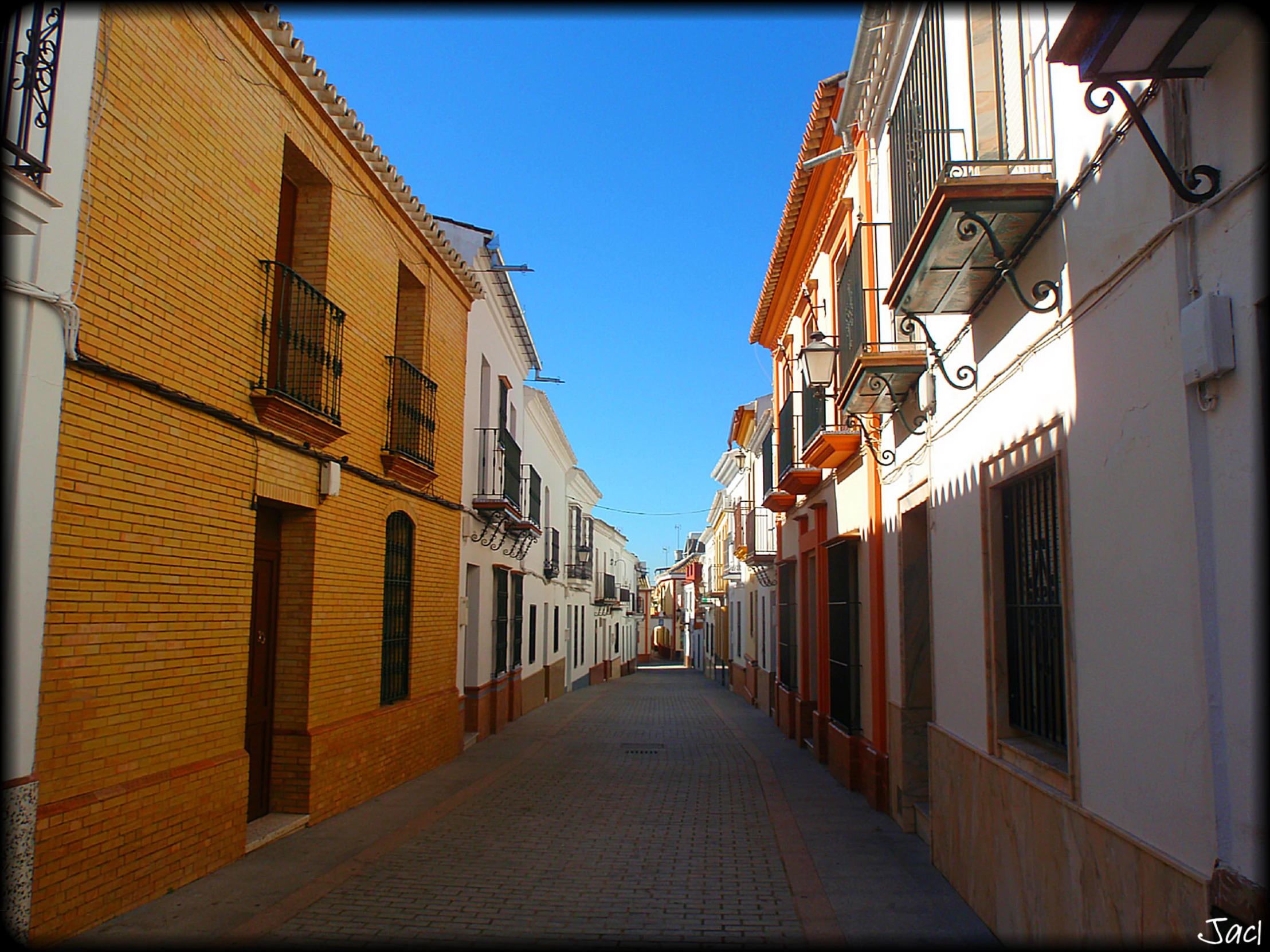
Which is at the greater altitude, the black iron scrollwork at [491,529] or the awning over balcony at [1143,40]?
the awning over balcony at [1143,40]

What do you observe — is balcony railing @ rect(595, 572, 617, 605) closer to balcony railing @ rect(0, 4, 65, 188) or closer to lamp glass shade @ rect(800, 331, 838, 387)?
lamp glass shade @ rect(800, 331, 838, 387)

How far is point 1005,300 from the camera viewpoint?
514 cm

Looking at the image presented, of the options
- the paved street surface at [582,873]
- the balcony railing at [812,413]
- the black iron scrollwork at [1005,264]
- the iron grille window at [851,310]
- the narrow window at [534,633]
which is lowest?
the paved street surface at [582,873]

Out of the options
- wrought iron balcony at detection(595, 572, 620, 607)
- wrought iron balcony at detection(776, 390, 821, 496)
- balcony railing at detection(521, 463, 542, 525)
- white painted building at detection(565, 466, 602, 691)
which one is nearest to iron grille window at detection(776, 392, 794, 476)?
wrought iron balcony at detection(776, 390, 821, 496)

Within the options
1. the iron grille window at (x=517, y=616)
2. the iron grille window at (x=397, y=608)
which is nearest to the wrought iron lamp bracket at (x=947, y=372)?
the iron grille window at (x=397, y=608)

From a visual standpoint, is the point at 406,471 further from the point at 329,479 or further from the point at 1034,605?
the point at 1034,605

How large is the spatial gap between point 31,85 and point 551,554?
19834mm

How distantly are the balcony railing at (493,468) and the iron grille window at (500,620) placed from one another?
1.38 meters

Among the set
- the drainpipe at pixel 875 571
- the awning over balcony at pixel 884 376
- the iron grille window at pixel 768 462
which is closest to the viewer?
the awning over balcony at pixel 884 376

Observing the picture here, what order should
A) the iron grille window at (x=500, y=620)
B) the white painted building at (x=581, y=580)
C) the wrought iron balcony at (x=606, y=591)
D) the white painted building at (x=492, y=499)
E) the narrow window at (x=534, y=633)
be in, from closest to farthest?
the white painted building at (x=492, y=499) < the iron grille window at (x=500, y=620) < the narrow window at (x=534, y=633) < the white painted building at (x=581, y=580) < the wrought iron balcony at (x=606, y=591)

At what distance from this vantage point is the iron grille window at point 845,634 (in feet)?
32.6

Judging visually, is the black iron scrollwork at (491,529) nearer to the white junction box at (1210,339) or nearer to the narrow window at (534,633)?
the narrow window at (534,633)

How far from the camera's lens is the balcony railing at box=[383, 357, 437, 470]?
9.94 metres

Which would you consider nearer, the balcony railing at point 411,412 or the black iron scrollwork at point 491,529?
the balcony railing at point 411,412
